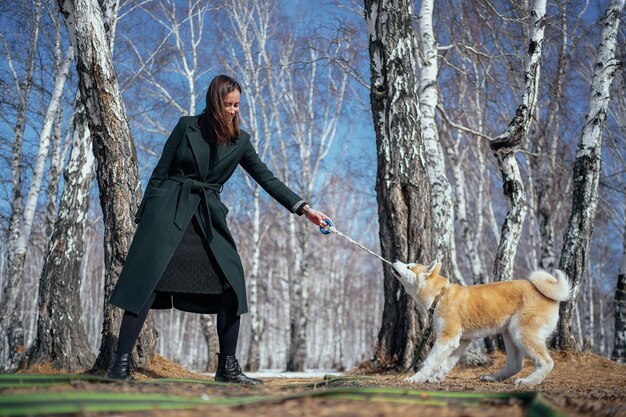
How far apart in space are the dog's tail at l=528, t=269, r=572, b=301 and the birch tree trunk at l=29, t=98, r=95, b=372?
568cm

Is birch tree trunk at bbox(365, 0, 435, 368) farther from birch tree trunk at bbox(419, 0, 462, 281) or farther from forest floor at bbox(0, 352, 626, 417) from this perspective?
forest floor at bbox(0, 352, 626, 417)

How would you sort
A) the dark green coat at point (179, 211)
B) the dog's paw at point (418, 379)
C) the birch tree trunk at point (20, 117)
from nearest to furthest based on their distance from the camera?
1. the dark green coat at point (179, 211)
2. the dog's paw at point (418, 379)
3. the birch tree trunk at point (20, 117)

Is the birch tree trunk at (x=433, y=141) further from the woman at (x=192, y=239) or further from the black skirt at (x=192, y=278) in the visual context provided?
the black skirt at (x=192, y=278)

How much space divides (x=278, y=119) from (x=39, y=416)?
17.5 m

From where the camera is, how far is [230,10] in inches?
749

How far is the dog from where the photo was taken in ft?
17.1

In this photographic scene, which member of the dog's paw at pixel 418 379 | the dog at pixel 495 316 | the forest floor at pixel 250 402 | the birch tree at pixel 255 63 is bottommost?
the dog's paw at pixel 418 379

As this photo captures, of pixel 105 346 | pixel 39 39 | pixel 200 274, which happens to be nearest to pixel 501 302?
pixel 200 274

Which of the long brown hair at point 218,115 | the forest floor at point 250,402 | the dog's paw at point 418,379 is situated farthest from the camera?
the dog's paw at point 418,379

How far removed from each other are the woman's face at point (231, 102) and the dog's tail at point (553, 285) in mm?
3224

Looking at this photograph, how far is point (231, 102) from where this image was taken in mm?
4375

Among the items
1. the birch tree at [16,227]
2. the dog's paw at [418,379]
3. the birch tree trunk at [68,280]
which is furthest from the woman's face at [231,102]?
the birch tree at [16,227]

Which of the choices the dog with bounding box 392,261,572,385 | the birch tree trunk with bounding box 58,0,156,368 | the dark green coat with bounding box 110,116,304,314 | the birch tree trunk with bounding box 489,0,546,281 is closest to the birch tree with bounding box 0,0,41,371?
the birch tree trunk with bounding box 58,0,156,368

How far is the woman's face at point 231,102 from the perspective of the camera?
Answer: 171 inches
